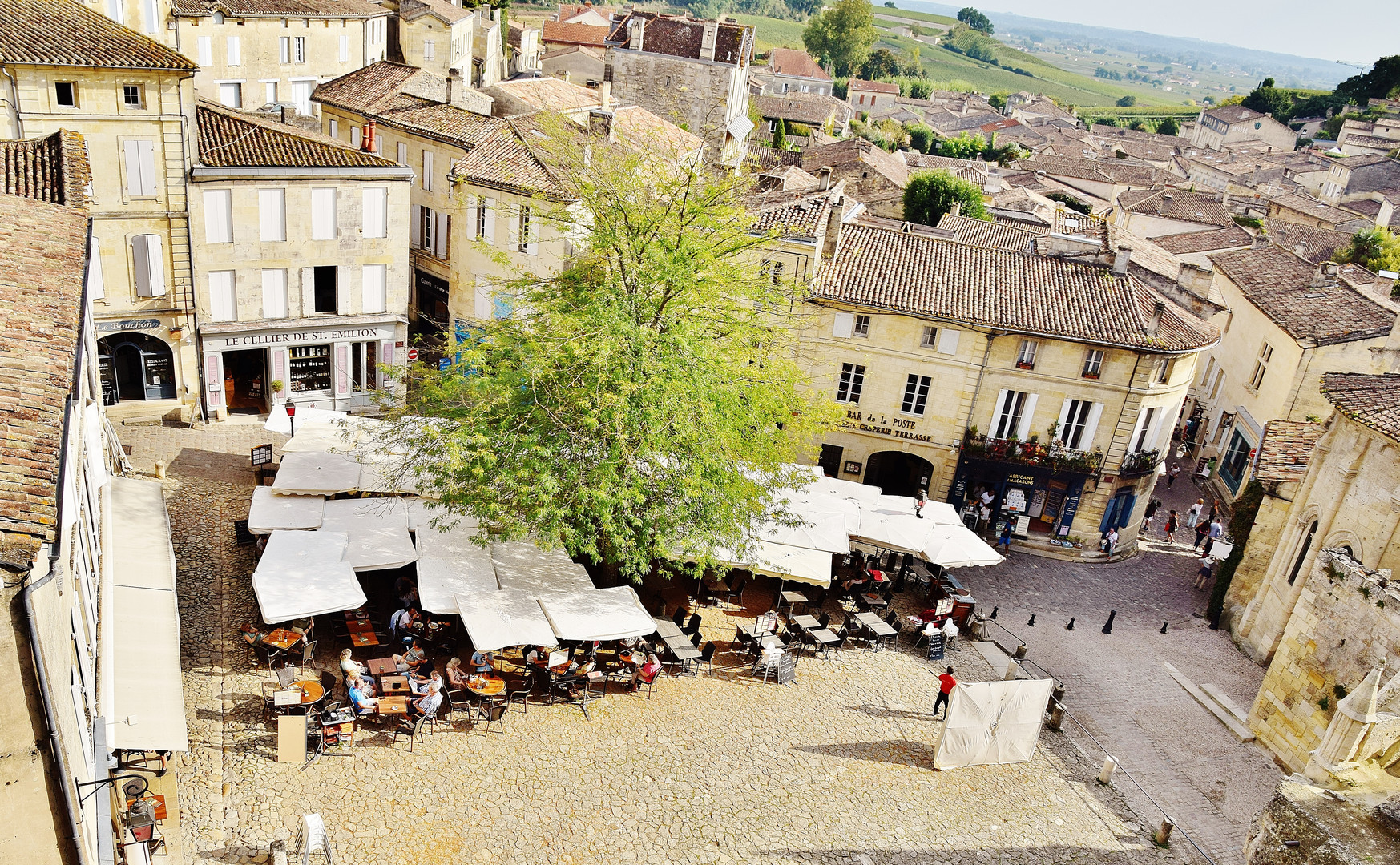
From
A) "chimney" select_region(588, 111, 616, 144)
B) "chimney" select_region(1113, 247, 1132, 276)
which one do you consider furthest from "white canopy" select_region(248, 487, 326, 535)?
"chimney" select_region(1113, 247, 1132, 276)

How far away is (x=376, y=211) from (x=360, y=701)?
1763 centimetres

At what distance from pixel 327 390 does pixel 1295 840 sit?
27340 mm

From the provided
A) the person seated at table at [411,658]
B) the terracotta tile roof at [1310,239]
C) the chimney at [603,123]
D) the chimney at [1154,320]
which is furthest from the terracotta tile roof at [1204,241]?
the person seated at table at [411,658]

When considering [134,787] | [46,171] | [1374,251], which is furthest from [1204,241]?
[134,787]

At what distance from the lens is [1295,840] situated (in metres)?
12.6

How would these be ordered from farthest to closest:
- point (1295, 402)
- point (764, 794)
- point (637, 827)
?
point (1295, 402)
point (764, 794)
point (637, 827)

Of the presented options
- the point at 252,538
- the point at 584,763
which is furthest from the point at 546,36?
the point at 584,763

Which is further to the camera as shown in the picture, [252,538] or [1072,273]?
[1072,273]

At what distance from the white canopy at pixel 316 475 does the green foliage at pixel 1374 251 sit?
2315 inches

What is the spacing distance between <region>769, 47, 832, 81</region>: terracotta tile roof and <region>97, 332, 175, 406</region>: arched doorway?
119444 millimetres

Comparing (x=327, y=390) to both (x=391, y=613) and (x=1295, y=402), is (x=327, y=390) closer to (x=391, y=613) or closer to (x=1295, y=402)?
(x=391, y=613)

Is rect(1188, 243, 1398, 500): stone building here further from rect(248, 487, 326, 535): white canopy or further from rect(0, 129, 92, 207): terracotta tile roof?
rect(0, 129, 92, 207): terracotta tile roof

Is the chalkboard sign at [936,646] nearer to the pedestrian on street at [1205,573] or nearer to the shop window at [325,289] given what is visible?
the pedestrian on street at [1205,573]

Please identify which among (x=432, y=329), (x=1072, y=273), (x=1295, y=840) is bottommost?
(x=432, y=329)
